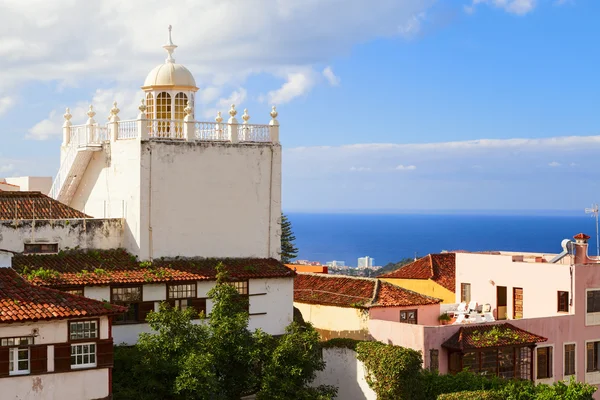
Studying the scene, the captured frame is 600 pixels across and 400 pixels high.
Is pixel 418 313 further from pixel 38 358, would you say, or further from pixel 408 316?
pixel 38 358

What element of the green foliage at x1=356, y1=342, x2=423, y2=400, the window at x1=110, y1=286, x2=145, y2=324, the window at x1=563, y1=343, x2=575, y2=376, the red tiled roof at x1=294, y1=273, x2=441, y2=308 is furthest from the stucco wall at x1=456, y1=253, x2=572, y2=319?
the window at x1=110, y1=286, x2=145, y2=324

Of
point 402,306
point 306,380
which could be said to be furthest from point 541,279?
point 306,380

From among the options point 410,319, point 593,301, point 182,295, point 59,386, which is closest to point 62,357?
point 59,386

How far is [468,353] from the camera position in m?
35.9

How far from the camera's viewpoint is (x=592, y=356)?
136ft

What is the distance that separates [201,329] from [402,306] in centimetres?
1012

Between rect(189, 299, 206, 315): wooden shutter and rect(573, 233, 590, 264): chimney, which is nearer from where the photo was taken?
rect(189, 299, 206, 315): wooden shutter

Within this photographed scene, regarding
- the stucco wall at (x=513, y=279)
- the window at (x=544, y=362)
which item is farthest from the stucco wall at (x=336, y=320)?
the stucco wall at (x=513, y=279)

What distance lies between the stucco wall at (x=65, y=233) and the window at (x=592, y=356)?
1900 centimetres

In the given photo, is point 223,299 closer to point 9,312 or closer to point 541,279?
point 9,312

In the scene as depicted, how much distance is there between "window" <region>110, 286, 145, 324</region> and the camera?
108 feet

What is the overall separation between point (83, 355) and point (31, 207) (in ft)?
27.9

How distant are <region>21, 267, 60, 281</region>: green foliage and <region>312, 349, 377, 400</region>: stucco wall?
9.73 m

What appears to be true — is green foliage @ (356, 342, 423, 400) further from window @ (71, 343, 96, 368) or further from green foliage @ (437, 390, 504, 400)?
window @ (71, 343, 96, 368)
